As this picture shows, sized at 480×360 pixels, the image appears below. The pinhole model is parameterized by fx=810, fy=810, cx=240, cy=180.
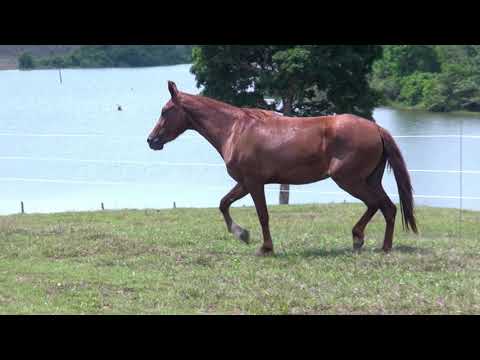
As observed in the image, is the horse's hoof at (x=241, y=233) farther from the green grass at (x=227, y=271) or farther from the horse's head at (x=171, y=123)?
the horse's head at (x=171, y=123)

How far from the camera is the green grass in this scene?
7.10m

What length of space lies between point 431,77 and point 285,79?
2675 centimetres

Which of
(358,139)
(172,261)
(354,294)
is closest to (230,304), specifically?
(354,294)

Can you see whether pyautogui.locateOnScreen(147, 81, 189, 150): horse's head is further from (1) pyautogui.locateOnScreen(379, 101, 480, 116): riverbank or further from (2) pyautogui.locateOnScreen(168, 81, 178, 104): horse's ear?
(1) pyautogui.locateOnScreen(379, 101, 480, 116): riverbank

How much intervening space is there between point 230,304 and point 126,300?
999 mm

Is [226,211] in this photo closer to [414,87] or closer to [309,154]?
[309,154]

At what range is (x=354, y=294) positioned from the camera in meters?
7.33

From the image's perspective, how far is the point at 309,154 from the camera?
9633 mm

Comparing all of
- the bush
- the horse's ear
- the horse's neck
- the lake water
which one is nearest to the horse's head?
the horse's ear

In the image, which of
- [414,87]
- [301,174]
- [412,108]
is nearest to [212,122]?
[301,174]

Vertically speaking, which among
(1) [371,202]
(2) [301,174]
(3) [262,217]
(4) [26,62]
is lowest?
(4) [26,62]
